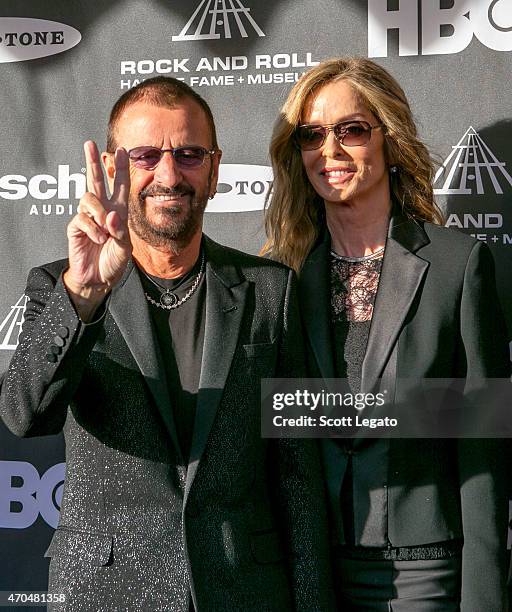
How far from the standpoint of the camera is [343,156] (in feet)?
8.32

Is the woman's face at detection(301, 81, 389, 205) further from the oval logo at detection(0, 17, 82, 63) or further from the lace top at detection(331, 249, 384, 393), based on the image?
the oval logo at detection(0, 17, 82, 63)

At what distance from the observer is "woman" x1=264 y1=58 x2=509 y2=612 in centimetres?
232

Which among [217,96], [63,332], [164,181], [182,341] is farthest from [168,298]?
[217,96]

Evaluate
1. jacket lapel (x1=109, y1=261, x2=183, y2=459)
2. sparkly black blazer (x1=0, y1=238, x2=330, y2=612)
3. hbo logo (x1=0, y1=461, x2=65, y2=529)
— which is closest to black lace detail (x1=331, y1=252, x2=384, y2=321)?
sparkly black blazer (x1=0, y1=238, x2=330, y2=612)

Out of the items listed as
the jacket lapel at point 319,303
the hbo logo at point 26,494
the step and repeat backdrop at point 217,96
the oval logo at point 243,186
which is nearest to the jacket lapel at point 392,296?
the jacket lapel at point 319,303

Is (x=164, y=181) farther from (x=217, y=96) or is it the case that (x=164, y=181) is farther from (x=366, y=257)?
(x=217, y=96)

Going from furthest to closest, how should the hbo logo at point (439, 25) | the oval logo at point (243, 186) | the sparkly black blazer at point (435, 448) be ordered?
the oval logo at point (243, 186)
the hbo logo at point (439, 25)
the sparkly black blazer at point (435, 448)

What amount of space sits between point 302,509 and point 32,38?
2.03 meters

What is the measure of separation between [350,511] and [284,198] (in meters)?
0.96

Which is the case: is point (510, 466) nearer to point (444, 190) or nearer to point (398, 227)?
point (398, 227)

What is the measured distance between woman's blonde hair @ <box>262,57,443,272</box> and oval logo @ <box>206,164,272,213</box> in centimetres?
41

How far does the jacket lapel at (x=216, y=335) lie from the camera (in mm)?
2089

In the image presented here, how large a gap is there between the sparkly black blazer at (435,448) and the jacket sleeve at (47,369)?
73 centimetres

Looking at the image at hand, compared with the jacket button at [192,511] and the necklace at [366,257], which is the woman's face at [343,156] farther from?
the jacket button at [192,511]
